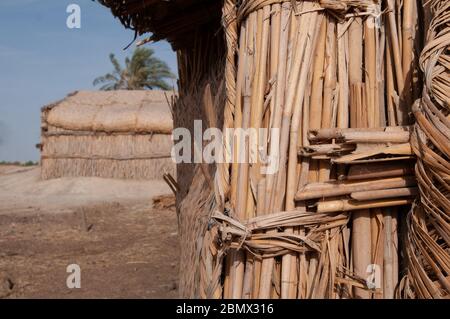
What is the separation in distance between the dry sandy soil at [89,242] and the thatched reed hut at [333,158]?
3.64 m

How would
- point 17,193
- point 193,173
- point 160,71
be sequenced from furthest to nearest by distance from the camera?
point 160,71 < point 17,193 < point 193,173

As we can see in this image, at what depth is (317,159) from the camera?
5.01 ft

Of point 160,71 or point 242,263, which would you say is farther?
point 160,71

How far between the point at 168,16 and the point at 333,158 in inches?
67.1

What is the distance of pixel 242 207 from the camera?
5.02 feet

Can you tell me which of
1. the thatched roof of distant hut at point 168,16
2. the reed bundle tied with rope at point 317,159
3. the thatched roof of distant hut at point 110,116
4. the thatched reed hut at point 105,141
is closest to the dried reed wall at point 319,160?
the reed bundle tied with rope at point 317,159

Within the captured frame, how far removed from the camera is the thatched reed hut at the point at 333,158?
4.50 ft

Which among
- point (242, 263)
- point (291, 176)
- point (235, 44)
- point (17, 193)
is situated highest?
point (235, 44)

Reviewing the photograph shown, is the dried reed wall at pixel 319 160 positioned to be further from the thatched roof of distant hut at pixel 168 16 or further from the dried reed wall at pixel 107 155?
the dried reed wall at pixel 107 155

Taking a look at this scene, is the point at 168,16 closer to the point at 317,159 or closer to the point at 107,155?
the point at 317,159

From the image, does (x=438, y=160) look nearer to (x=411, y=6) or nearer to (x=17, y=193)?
(x=411, y=6)

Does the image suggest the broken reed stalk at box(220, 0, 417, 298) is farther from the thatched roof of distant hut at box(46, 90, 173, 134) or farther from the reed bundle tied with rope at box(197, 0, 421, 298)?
the thatched roof of distant hut at box(46, 90, 173, 134)
